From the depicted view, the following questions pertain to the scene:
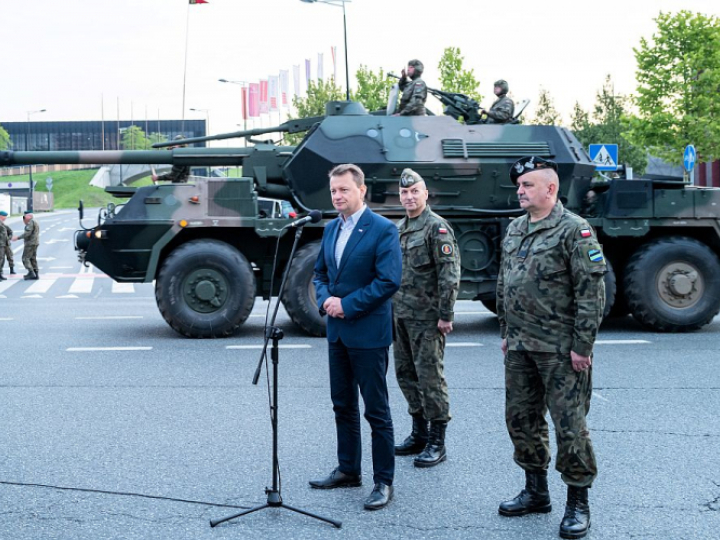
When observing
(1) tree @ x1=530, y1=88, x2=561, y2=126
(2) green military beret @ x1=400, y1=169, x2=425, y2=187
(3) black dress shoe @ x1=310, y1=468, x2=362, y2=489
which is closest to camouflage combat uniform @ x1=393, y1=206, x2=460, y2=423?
(2) green military beret @ x1=400, y1=169, x2=425, y2=187

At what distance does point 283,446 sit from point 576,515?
2246mm

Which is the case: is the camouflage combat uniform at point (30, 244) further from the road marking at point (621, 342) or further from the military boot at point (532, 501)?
the military boot at point (532, 501)

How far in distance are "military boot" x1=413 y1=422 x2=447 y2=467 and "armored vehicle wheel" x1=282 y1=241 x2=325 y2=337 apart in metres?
5.31

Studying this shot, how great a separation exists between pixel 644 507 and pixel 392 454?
1.30 meters

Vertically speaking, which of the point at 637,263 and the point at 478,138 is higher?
the point at 478,138

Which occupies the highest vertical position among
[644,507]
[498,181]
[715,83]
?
[715,83]

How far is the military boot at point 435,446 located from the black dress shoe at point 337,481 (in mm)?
579

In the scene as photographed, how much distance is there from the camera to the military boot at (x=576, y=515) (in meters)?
4.53

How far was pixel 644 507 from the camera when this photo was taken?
196 inches

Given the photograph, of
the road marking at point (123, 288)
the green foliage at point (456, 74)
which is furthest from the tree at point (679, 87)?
the road marking at point (123, 288)

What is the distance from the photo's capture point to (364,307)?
16.4ft

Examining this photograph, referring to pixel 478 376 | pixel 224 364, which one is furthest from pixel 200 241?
pixel 478 376

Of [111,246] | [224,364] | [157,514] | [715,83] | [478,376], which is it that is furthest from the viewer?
[715,83]

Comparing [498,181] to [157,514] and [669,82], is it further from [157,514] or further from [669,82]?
[669,82]
